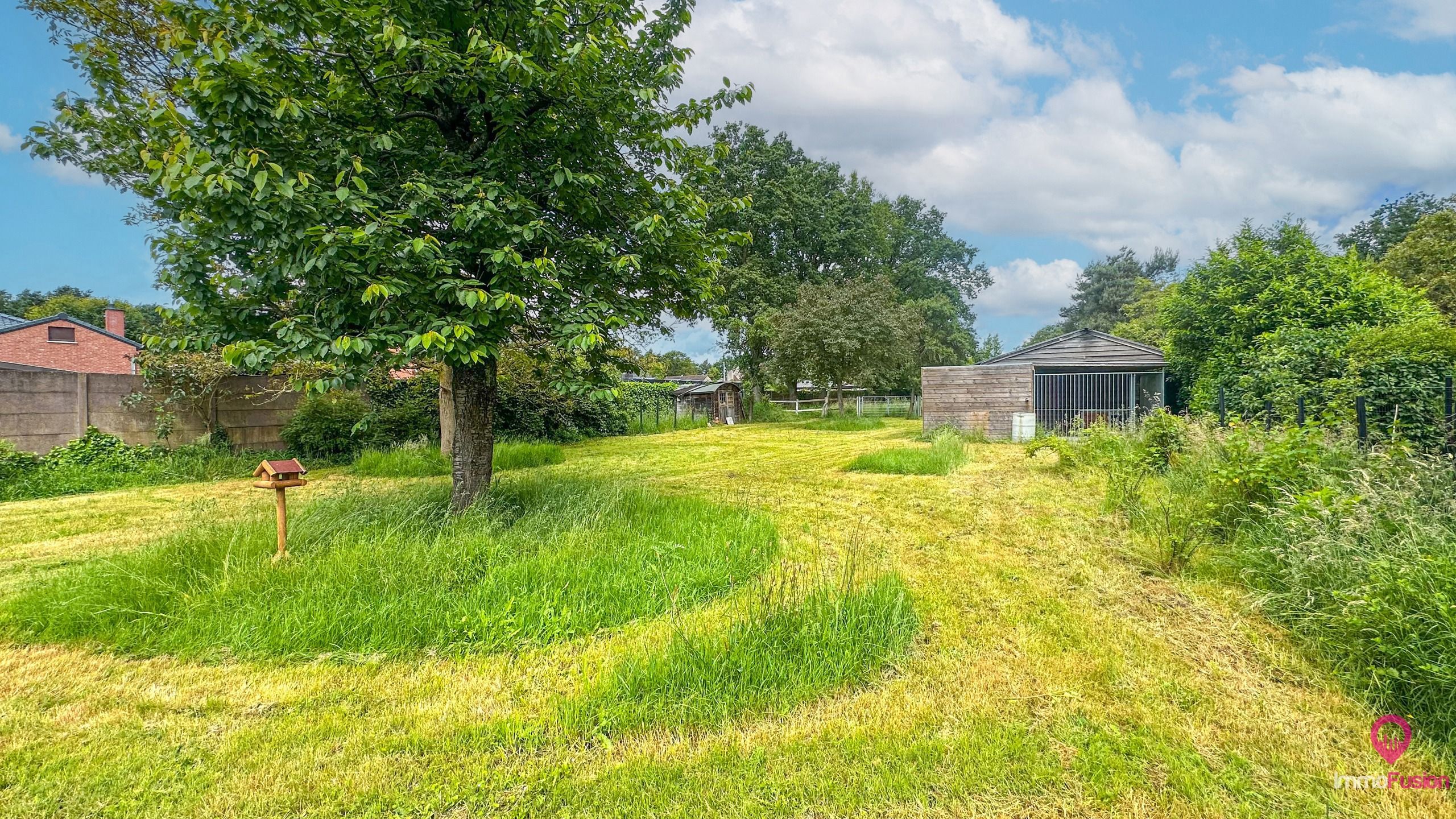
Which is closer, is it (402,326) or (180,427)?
(402,326)

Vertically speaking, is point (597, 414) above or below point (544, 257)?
below

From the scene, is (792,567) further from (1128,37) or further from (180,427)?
(180,427)

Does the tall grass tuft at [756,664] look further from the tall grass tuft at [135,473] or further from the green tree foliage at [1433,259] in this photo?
the green tree foliage at [1433,259]

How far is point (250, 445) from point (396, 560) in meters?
8.60

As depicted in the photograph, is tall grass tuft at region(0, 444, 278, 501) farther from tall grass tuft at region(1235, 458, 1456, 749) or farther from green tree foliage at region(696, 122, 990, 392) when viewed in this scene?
green tree foliage at region(696, 122, 990, 392)

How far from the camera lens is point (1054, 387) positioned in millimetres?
15078

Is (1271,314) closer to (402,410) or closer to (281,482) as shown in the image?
(281,482)

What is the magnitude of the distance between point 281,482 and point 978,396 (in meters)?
14.9

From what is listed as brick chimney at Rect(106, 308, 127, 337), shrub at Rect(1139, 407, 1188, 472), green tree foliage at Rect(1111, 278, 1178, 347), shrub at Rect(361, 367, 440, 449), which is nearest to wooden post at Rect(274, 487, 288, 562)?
shrub at Rect(361, 367, 440, 449)

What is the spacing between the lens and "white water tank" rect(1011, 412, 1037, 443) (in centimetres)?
1327

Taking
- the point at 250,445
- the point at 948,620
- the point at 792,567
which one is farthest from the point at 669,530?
the point at 250,445

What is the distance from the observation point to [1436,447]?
14.2 feet

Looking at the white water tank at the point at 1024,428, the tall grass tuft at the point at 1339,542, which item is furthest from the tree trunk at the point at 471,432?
the white water tank at the point at 1024,428

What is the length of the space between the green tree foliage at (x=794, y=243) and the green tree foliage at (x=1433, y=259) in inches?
598
